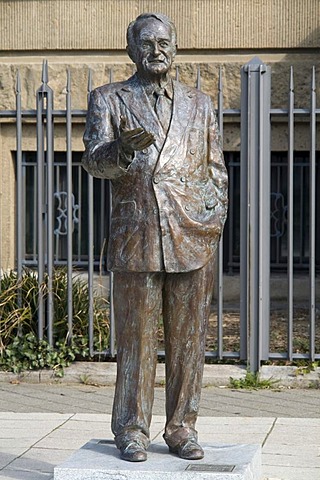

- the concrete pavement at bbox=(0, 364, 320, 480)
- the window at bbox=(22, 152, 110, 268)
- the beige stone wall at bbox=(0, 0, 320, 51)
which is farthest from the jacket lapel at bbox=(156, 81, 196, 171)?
the beige stone wall at bbox=(0, 0, 320, 51)

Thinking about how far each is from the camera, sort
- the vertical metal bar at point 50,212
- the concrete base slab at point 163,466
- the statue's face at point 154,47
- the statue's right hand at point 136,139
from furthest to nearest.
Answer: the vertical metal bar at point 50,212, the statue's face at point 154,47, the concrete base slab at point 163,466, the statue's right hand at point 136,139

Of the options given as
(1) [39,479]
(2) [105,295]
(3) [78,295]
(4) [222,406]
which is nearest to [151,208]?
(1) [39,479]

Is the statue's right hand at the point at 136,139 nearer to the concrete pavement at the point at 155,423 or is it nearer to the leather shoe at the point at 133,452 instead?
the leather shoe at the point at 133,452

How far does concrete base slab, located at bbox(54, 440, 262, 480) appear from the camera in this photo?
5770 mm

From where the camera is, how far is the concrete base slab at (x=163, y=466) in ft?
18.9

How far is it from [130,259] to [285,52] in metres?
6.38

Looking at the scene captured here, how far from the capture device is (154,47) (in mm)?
5898

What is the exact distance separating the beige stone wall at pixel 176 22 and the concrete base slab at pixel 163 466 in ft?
20.9

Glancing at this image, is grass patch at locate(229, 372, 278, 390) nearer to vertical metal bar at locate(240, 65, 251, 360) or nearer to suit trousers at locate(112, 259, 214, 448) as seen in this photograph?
vertical metal bar at locate(240, 65, 251, 360)

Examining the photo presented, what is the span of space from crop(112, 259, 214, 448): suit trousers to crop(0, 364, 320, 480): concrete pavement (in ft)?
2.26

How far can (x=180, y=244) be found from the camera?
592 centimetres

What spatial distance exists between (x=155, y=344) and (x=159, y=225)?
2.15ft

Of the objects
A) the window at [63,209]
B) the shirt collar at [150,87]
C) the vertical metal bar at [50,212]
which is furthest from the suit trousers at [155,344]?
the window at [63,209]

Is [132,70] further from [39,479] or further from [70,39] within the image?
[39,479]
